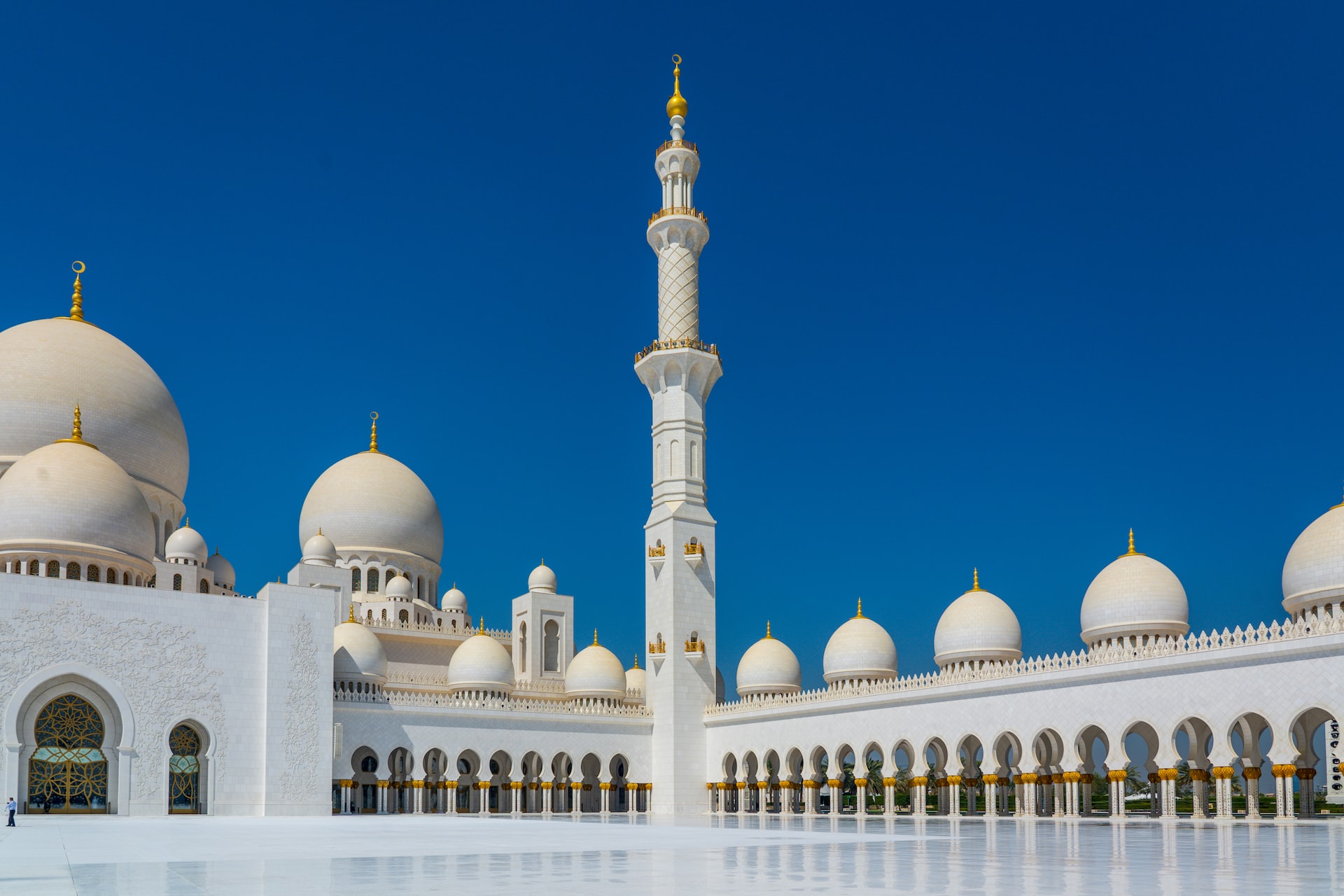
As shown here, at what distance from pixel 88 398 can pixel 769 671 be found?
18620 mm

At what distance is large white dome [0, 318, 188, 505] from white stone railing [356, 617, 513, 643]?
253 inches

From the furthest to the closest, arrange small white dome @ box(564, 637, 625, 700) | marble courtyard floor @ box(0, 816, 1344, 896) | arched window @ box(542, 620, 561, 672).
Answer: arched window @ box(542, 620, 561, 672), small white dome @ box(564, 637, 625, 700), marble courtyard floor @ box(0, 816, 1344, 896)

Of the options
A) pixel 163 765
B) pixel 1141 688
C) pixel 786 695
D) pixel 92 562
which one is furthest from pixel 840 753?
pixel 92 562

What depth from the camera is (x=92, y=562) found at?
26719mm

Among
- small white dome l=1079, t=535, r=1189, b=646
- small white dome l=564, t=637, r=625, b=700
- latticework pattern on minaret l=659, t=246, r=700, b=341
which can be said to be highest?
latticework pattern on minaret l=659, t=246, r=700, b=341

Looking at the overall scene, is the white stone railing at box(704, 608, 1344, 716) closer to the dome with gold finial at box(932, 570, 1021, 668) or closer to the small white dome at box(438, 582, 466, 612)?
the dome with gold finial at box(932, 570, 1021, 668)

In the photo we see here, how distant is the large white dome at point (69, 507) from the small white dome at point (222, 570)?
5.24 metres

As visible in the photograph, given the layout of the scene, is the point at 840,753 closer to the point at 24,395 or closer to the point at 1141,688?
the point at 1141,688

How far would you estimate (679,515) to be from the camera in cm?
3319

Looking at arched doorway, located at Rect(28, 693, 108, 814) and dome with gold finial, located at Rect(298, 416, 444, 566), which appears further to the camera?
dome with gold finial, located at Rect(298, 416, 444, 566)

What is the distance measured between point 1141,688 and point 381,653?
18.2 metres

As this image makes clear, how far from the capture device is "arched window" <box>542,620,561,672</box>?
36906 mm

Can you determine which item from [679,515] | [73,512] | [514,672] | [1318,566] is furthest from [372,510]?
[1318,566]

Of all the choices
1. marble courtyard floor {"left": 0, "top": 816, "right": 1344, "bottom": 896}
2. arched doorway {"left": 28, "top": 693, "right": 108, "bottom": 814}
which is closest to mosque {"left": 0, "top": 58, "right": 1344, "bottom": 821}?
arched doorway {"left": 28, "top": 693, "right": 108, "bottom": 814}
